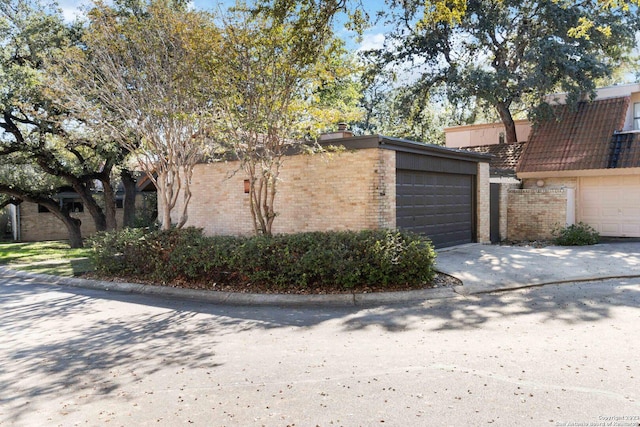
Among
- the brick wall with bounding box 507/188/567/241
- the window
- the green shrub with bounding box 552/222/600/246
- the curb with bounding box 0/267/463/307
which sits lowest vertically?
the curb with bounding box 0/267/463/307

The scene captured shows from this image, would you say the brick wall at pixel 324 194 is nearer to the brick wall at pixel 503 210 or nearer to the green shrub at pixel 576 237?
the brick wall at pixel 503 210

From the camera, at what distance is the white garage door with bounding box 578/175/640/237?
Result: 55.7 feet

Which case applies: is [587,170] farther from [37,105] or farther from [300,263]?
[37,105]

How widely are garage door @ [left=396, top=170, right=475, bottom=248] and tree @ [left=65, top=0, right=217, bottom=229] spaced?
533 centimetres

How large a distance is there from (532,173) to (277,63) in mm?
12798

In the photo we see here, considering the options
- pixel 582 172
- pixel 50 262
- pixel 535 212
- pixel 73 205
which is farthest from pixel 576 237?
pixel 73 205

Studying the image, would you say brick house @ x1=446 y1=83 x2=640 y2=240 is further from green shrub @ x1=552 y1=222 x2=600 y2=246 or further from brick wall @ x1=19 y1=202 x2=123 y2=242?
brick wall @ x1=19 y1=202 x2=123 y2=242

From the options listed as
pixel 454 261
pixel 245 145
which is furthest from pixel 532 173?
pixel 245 145

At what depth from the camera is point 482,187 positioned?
15148 millimetres

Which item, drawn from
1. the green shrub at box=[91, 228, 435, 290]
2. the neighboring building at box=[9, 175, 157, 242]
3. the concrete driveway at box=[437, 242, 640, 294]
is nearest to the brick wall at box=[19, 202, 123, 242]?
the neighboring building at box=[9, 175, 157, 242]

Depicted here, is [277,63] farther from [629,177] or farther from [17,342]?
[629,177]

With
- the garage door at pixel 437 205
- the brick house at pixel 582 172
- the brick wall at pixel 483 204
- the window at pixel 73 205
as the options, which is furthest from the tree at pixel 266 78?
the window at pixel 73 205

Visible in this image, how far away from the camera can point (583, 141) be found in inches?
715

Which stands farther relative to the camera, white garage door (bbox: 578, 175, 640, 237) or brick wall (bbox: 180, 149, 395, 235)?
white garage door (bbox: 578, 175, 640, 237)
